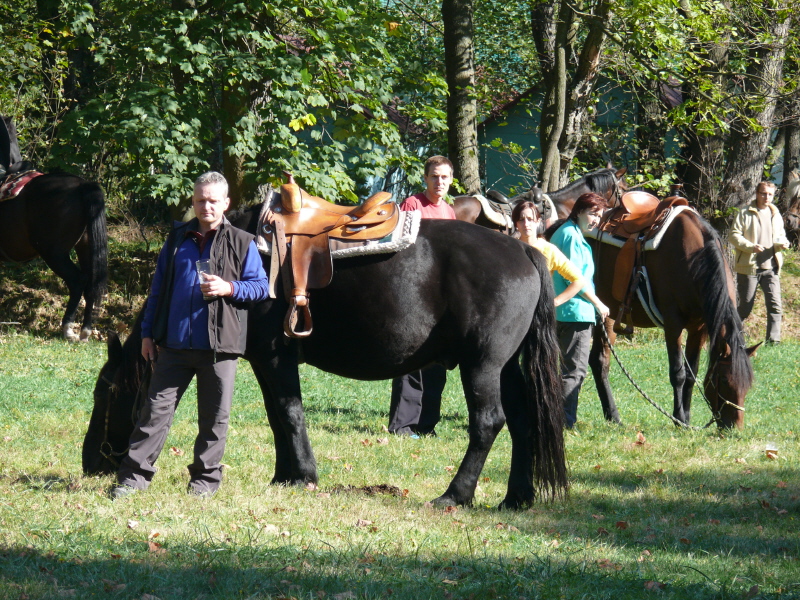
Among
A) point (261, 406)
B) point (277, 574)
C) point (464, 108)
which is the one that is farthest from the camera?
point (464, 108)

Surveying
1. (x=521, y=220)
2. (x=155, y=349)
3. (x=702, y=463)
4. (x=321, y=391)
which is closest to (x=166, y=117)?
(x=321, y=391)

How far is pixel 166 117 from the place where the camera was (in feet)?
38.0

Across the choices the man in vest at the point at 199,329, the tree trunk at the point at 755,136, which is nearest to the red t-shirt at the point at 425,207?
the man in vest at the point at 199,329

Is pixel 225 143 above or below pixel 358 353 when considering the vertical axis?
above

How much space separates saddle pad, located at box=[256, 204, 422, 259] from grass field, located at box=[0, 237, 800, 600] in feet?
4.71

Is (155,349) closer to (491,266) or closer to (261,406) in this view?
(491,266)

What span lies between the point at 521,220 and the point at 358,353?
2323 mm

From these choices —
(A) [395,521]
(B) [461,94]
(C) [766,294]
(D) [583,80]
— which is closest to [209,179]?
(A) [395,521]

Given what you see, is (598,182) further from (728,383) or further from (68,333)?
(68,333)

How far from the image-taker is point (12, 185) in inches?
475

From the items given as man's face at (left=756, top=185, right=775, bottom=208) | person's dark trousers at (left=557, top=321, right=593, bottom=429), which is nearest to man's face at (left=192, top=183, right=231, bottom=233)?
person's dark trousers at (left=557, top=321, right=593, bottom=429)

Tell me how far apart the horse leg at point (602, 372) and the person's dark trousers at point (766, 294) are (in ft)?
16.7

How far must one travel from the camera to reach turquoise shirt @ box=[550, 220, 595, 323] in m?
7.52

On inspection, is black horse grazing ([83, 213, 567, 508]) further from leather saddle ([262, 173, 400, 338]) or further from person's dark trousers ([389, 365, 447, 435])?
person's dark trousers ([389, 365, 447, 435])
